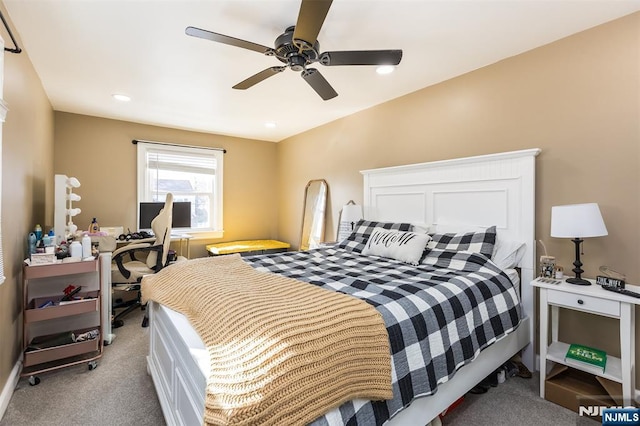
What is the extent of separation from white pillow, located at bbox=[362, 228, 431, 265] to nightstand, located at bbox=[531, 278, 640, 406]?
78 cm

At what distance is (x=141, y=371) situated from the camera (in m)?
2.21

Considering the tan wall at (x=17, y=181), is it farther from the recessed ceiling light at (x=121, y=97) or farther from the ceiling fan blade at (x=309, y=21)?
the ceiling fan blade at (x=309, y=21)

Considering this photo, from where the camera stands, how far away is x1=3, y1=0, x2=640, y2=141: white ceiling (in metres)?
1.78

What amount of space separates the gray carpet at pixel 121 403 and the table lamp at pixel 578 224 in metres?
0.81

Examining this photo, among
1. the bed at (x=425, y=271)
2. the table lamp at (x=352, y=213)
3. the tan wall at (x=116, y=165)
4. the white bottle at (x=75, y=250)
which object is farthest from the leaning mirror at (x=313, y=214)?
the white bottle at (x=75, y=250)

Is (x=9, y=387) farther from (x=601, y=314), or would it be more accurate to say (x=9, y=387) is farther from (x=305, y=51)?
(x=601, y=314)

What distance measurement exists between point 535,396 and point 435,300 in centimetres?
117

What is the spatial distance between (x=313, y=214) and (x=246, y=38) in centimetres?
265

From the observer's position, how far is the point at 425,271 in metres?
2.07

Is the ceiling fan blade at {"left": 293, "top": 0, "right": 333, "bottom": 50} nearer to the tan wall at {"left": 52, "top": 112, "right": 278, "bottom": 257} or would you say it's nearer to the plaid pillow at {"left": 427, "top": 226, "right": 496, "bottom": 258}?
the plaid pillow at {"left": 427, "top": 226, "right": 496, "bottom": 258}

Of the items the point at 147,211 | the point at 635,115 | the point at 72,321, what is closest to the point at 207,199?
the point at 147,211

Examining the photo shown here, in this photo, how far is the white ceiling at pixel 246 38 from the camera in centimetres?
178

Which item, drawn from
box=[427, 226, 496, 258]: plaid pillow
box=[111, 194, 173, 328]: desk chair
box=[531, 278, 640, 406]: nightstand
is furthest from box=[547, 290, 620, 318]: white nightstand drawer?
box=[111, 194, 173, 328]: desk chair

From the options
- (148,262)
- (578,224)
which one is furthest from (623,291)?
(148,262)
